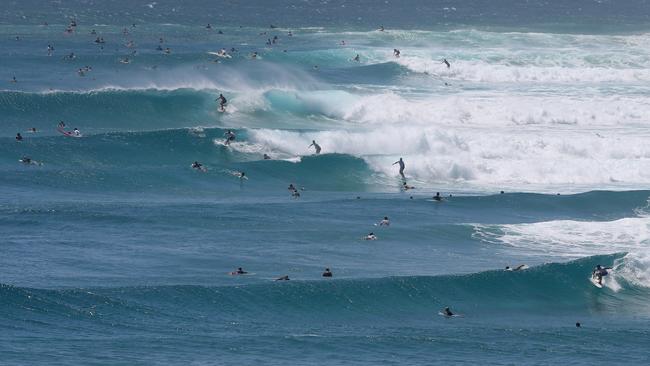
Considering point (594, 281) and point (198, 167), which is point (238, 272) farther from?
point (198, 167)

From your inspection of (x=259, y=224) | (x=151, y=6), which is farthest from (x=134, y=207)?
(x=151, y=6)

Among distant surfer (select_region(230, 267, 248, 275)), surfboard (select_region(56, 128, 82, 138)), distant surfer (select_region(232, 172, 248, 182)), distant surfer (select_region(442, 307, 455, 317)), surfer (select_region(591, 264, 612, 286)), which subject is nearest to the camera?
distant surfer (select_region(442, 307, 455, 317))

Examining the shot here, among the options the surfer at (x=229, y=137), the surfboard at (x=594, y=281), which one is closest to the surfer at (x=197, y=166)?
the surfer at (x=229, y=137)

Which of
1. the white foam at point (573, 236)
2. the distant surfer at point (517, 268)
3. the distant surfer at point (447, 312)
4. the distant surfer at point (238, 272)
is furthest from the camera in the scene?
the white foam at point (573, 236)

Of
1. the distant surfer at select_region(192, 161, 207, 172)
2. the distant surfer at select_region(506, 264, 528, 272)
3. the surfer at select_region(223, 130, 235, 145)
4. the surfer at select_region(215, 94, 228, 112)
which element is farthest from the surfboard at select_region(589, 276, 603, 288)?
the surfer at select_region(215, 94, 228, 112)

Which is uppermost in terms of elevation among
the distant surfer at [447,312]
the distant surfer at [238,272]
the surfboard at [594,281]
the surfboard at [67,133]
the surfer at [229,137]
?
the surfer at [229,137]

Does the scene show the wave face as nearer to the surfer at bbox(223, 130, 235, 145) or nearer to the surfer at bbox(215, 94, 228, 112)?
the surfer at bbox(215, 94, 228, 112)

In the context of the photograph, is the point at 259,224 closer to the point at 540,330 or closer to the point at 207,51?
the point at 540,330

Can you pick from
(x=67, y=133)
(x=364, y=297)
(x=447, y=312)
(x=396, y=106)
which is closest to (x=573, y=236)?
(x=447, y=312)

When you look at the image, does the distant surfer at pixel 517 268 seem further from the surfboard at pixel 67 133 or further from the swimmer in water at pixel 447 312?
the surfboard at pixel 67 133
